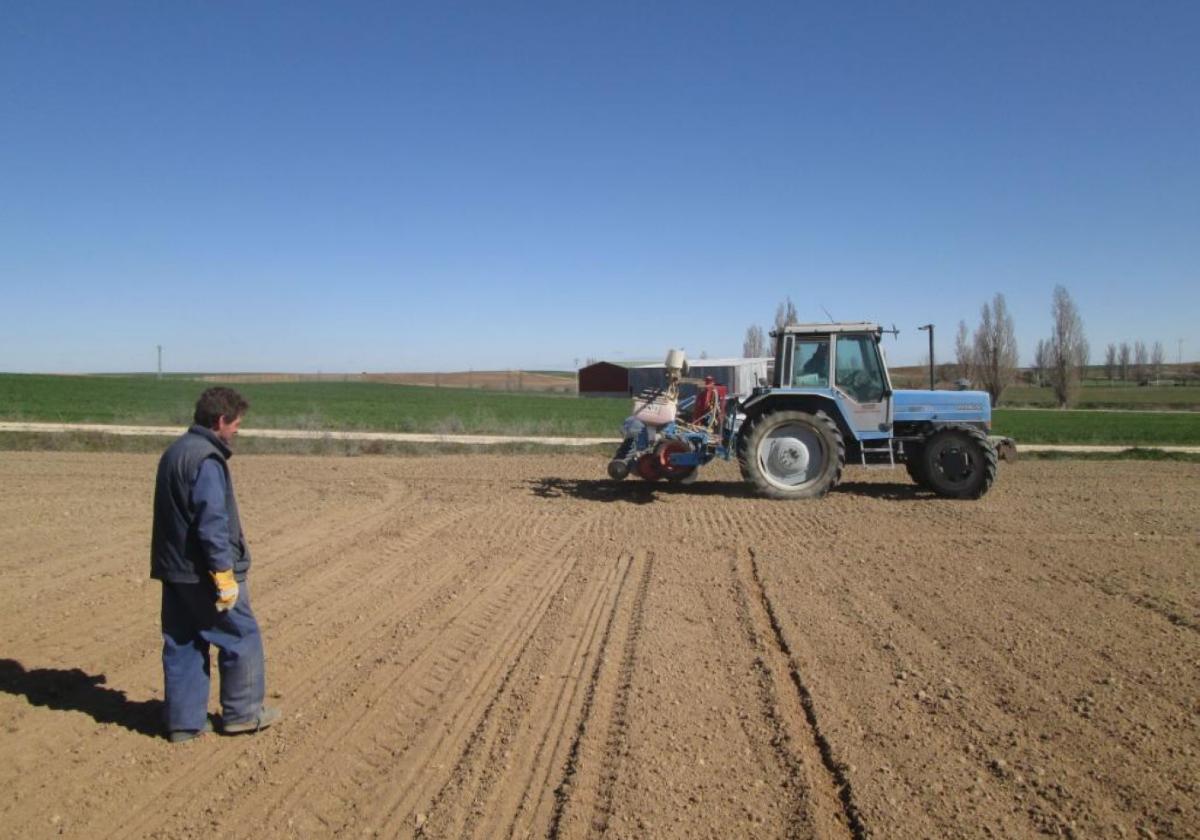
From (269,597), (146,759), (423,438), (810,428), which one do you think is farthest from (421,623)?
(423,438)

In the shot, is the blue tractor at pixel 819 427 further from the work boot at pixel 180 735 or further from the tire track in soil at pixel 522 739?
the work boot at pixel 180 735

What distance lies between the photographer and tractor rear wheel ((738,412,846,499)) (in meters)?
11.0

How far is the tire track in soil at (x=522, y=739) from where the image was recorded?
3.35 m

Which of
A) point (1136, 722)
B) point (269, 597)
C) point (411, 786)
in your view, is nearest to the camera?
point (411, 786)

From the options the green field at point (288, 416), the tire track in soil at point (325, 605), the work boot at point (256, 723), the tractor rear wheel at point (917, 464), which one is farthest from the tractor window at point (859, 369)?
the green field at point (288, 416)

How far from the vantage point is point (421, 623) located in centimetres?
594

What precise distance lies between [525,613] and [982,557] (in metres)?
4.63

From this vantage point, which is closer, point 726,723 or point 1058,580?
point 726,723

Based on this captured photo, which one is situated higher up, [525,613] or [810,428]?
[810,428]

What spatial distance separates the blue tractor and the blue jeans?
23.5 feet

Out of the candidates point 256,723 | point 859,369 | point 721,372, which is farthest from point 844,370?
point 721,372

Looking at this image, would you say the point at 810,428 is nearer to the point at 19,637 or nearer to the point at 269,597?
the point at 269,597

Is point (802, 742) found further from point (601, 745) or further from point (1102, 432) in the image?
point (1102, 432)

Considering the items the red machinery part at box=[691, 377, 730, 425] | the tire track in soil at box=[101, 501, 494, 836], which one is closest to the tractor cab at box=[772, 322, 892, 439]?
the red machinery part at box=[691, 377, 730, 425]
